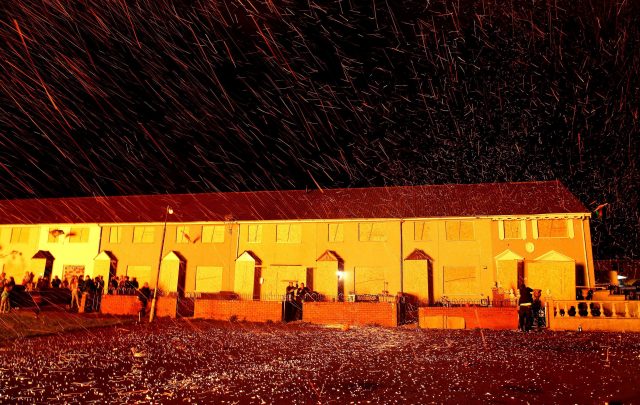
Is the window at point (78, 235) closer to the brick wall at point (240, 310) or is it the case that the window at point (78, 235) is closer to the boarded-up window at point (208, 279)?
the boarded-up window at point (208, 279)

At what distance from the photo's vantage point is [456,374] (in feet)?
28.5

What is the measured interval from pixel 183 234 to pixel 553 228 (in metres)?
21.9

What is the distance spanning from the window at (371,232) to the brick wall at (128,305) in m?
11.6

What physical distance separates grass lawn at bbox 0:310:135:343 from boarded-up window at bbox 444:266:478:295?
16.3 meters

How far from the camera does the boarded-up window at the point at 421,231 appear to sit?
1078 inches

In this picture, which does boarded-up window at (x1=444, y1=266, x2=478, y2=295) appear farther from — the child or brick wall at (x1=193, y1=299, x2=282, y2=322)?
the child

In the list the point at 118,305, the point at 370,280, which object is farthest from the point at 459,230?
the point at 118,305

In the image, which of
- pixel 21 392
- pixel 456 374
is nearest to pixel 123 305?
pixel 21 392

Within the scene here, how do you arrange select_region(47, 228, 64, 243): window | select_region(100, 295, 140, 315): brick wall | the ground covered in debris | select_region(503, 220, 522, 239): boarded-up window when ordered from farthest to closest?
select_region(47, 228, 64, 243): window → select_region(503, 220, 522, 239): boarded-up window → select_region(100, 295, 140, 315): brick wall → the ground covered in debris

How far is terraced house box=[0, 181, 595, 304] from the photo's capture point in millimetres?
25750

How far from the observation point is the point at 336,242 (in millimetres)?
28328

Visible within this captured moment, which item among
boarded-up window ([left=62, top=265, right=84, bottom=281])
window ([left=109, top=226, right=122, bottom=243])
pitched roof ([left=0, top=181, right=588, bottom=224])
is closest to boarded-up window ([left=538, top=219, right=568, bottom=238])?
pitched roof ([left=0, top=181, right=588, bottom=224])

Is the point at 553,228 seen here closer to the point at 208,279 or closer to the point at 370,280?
the point at 370,280

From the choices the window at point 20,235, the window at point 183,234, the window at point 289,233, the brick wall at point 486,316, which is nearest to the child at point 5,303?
the window at point 183,234
